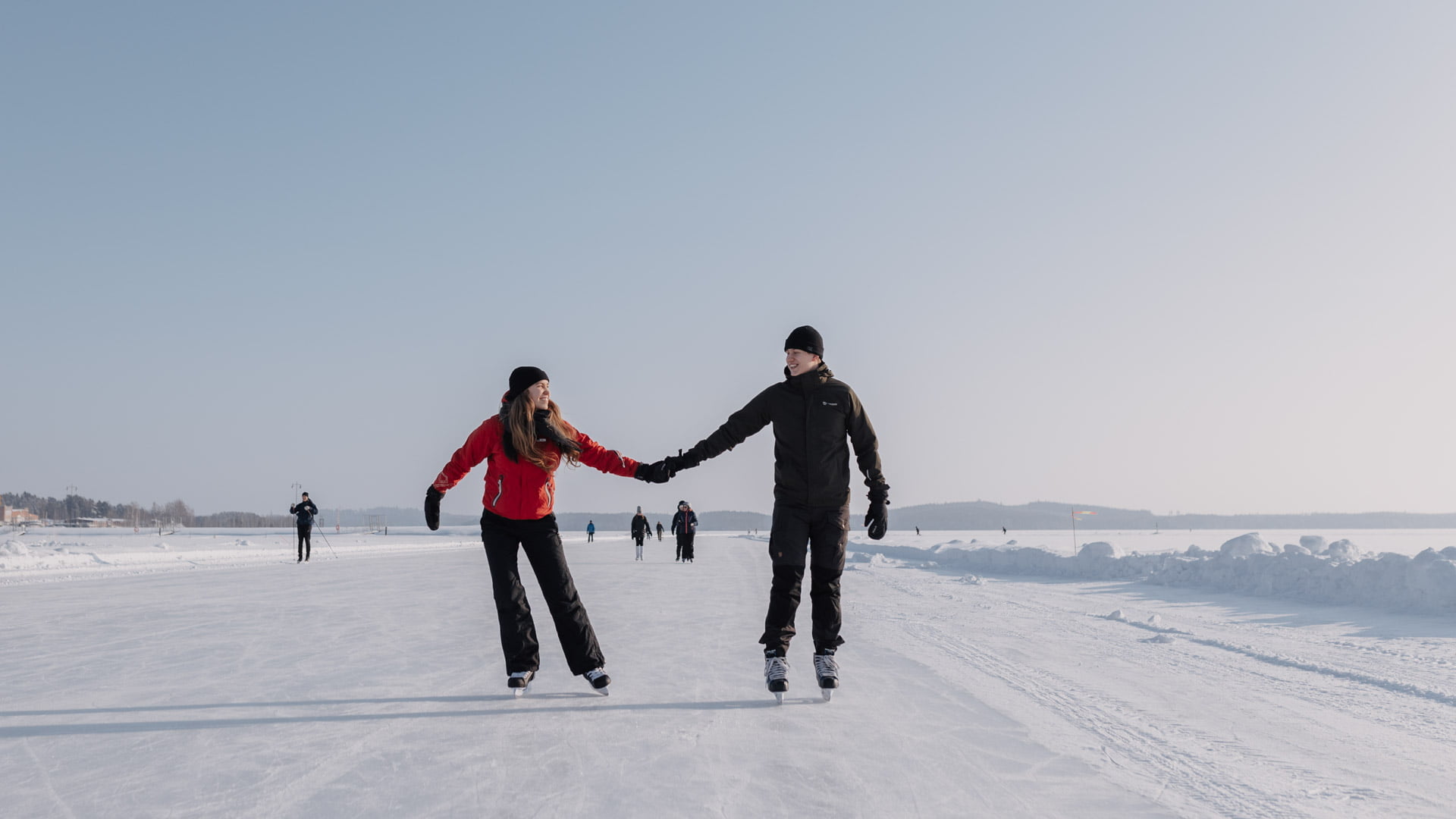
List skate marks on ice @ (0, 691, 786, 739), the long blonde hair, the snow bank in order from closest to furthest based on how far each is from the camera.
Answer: skate marks on ice @ (0, 691, 786, 739) < the long blonde hair < the snow bank

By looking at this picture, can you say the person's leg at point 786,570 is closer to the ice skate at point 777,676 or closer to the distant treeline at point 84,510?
the ice skate at point 777,676

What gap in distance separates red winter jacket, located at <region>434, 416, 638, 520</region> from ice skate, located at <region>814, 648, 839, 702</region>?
1.70m

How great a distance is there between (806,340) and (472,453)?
1.95 metres

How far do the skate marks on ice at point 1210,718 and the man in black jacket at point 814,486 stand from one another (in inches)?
39.2

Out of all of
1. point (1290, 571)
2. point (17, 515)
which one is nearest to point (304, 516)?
point (1290, 571)

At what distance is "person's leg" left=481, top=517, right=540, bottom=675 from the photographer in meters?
4.53

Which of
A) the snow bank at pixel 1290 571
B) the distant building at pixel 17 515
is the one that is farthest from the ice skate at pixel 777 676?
the distant building at pixel 17 515

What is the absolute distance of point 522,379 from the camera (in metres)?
4.62

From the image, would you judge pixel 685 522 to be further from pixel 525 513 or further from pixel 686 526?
pixel 525 513

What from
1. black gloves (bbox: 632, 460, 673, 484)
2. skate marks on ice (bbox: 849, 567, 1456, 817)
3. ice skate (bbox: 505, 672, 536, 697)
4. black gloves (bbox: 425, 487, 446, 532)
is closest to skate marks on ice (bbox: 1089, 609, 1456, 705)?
skate marks on ice (bbox: 849, 567, 1456, 817)

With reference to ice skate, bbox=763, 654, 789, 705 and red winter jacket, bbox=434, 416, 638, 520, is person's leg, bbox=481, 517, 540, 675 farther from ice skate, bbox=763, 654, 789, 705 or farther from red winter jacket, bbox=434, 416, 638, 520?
ice skate, bbox=763, 654, 789, 705

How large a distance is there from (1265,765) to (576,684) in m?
3.32

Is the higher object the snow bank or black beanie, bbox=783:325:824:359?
black beanie, bbox=783:325:824:359

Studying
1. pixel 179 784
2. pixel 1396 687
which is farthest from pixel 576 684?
pixel 1396 687
